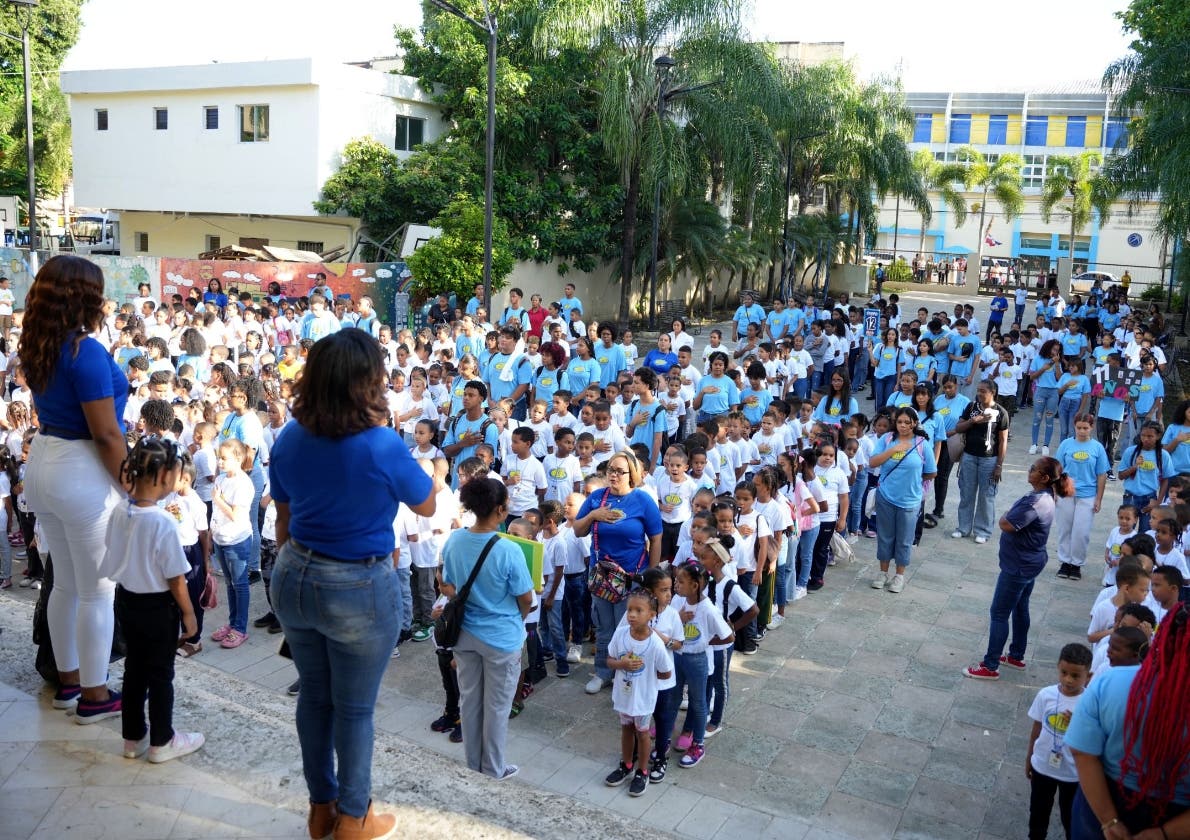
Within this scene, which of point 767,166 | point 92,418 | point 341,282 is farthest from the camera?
point 767,166

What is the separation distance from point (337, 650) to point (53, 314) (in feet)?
5.79

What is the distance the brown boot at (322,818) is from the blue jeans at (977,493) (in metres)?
9.18

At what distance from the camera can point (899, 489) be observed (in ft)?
31.2

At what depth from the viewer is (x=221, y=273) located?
878 inches

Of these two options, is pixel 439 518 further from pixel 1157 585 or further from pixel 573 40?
pixel 573 40

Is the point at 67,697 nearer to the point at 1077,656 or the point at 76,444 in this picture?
the point at 76,444

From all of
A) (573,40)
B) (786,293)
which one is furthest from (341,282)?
(786,293)

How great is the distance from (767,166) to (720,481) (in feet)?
59.6

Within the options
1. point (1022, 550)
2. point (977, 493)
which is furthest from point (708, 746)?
point (977, 493)

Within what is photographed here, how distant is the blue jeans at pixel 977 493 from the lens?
434 inches

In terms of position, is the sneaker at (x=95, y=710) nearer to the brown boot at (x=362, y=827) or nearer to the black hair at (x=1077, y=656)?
the brown boot at (x=362, y=827)

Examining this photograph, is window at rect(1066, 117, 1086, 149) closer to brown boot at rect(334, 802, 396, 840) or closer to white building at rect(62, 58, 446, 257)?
white building at rect(62, 58, 446, 257)

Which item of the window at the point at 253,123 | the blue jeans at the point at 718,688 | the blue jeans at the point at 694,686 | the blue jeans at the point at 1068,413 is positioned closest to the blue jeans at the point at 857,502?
the blue jeans at the point at 718,688

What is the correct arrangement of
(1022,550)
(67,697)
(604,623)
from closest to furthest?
(67,697) < (604,623) < (1022,550)
